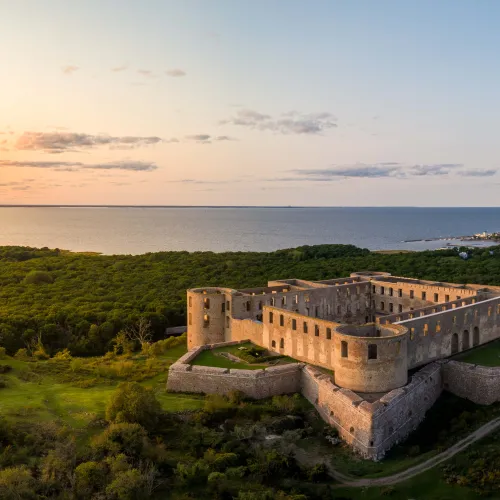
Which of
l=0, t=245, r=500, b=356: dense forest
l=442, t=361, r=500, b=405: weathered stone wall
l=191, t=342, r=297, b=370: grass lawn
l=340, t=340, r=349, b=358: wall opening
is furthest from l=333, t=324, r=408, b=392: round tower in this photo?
l=0, t=245, r=500, b=356: dense forest

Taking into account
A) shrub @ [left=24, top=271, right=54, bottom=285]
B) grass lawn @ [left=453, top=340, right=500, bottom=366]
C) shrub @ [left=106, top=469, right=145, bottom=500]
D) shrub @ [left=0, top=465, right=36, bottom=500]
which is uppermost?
shrub @ [left=24, top=271, right=54, bottom=285]

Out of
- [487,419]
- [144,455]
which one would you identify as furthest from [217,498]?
[487,419]

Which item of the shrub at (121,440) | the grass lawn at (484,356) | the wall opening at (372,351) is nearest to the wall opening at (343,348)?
the wall opening at (372,351)

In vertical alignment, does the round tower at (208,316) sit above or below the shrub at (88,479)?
above

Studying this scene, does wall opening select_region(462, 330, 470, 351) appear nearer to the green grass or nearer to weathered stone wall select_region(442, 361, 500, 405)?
weathered stone wall select_region(442, 361, 500, 405)

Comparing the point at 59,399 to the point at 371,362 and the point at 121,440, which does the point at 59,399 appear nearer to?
the point at 121,440

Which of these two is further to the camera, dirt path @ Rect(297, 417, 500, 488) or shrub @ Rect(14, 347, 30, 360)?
shrub @ Rect(14, 347, 30, 360)

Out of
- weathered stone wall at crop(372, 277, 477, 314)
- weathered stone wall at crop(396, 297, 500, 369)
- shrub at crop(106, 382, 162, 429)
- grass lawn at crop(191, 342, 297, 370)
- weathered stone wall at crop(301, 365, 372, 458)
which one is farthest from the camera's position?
weathered stone wall at crop(372, 277, 477, 314)

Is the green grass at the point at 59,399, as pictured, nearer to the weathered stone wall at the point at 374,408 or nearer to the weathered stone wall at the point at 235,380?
the weathered stone wall at the point at 235,380
